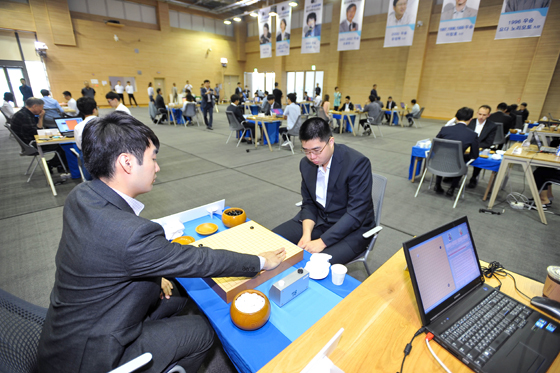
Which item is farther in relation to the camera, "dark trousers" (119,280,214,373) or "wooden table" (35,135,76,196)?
"wooden table" (35,135,76,196)

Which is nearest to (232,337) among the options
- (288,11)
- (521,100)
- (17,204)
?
(17,204)

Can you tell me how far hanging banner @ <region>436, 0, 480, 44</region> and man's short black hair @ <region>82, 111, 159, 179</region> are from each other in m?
7.45

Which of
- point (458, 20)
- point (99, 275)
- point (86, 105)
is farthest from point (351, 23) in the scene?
point (99, 275)

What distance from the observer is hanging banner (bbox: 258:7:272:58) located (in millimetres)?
9906

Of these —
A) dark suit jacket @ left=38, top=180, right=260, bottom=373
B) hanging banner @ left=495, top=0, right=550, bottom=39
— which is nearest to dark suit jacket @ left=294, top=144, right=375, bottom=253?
dark suit jacket @ left=38, top=180, right=260, bottom=373

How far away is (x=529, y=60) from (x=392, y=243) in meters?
11.6

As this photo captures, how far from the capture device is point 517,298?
95cm

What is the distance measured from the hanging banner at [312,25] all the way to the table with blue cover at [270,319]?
28.3 feet

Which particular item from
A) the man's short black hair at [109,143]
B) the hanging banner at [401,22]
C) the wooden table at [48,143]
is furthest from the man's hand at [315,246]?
the hanging banner at [401,22]

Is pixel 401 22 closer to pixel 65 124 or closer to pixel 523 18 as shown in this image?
pixel 523 18

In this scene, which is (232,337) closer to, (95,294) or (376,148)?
(95,294)

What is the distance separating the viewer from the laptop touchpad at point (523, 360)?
26.9 inches

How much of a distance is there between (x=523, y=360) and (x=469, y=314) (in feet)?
0.51

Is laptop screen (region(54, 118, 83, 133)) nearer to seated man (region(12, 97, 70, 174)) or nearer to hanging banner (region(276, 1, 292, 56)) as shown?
seated man (region(12, 97, 70, 174))
